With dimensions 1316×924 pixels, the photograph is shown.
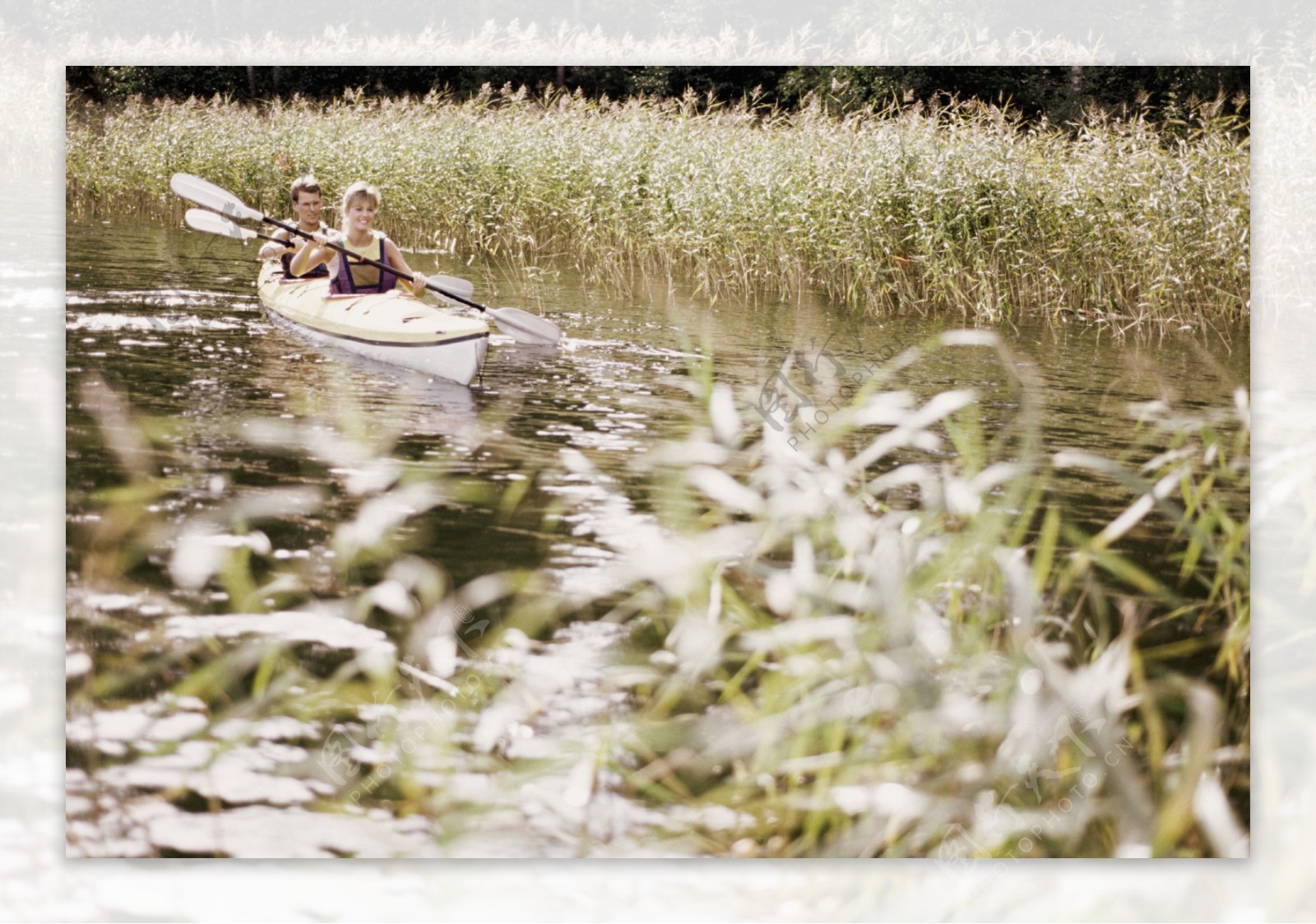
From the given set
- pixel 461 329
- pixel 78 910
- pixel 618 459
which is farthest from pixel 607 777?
pixel 461 329

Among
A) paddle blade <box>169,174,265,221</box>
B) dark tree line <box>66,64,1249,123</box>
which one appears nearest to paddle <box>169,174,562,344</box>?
paddle blade <box>169,174,265,221</box>

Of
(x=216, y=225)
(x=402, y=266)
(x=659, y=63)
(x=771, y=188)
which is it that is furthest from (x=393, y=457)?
(x=771, y=188)

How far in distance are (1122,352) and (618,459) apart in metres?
1.32

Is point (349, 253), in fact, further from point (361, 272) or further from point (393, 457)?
point (393, 457)

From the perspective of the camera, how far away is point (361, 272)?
137 inches

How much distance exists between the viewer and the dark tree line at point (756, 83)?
3.04 meters

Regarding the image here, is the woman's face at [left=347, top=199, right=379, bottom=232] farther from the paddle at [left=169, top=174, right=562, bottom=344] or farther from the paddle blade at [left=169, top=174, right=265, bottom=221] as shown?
the paddle blade at [left=169, top=174, right=265, bottom=221]

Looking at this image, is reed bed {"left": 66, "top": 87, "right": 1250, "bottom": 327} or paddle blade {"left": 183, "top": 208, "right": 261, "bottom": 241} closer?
reed bed {"left": 66, "top": 87, "right": 1250, "bottom": 327}

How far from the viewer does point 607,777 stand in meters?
2.54

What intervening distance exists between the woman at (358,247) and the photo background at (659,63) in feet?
1.18

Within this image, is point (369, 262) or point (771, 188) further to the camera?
point (771, 188)

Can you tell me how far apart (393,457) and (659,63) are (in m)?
1.16

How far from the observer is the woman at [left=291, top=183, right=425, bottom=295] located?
10.7 feet

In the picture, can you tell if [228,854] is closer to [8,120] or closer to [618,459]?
[618,459]
